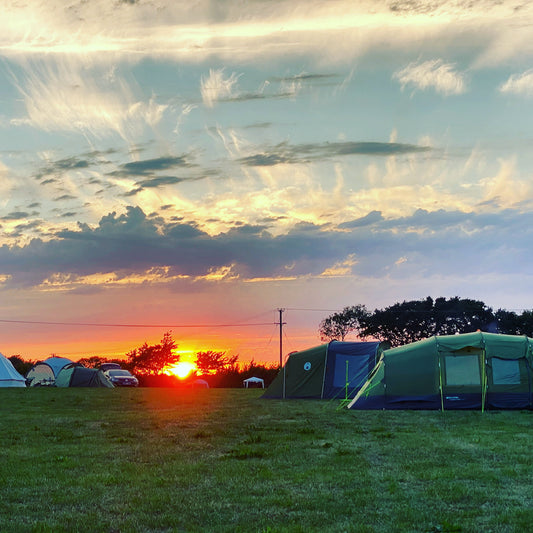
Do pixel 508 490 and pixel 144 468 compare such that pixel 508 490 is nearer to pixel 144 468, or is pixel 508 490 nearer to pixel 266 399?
pixel 144 468

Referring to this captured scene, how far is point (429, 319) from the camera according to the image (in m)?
81.6

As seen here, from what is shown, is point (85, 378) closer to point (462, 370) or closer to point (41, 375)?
point (41, 375)

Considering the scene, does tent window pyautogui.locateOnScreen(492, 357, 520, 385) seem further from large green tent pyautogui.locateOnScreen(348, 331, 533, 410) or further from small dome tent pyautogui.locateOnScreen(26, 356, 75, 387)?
small dome tent pyautogui.locateOnScreen(26, 356, 75, 387)

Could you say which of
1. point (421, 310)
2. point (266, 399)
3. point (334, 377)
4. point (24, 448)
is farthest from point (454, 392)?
Answer: point (421, 310)

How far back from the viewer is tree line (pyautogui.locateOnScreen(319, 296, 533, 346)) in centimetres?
7900

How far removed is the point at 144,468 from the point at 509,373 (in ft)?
57.1

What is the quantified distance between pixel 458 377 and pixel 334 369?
8.69 meters

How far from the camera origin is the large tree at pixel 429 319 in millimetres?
80625

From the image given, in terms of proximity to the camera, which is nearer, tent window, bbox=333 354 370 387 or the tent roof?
tent window, bbox=333 354 370 387

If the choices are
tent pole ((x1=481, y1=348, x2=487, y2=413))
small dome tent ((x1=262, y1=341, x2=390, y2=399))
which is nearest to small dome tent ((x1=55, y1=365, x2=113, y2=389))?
small dome tent ((x1=262, y1=341, x2=390, y2=399))

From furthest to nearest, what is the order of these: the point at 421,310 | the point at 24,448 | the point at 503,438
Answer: the point at 421,310 → the point at 503,438 → the point at 24,448

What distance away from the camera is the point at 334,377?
33.2m

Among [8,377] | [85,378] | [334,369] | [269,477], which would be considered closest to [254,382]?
[85,378]

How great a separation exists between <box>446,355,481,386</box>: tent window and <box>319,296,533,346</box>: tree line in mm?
54890
